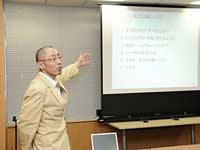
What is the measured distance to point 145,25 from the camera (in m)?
4.62

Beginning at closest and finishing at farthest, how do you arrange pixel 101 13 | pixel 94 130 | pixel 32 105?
pixel 32 105, pixel 101 13, pixel 94 130

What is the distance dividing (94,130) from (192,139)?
147 cm

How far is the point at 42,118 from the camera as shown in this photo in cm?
241

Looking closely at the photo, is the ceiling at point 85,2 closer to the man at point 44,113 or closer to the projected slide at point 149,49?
the projected slide at point 149,49

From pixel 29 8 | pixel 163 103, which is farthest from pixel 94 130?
pixel 29 8

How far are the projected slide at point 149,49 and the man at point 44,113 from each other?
6.36 ft

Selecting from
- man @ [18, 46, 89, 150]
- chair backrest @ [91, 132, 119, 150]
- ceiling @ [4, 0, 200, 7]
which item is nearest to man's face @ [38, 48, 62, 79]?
man @ [18, 46, 89, 150]

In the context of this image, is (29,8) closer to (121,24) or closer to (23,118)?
(121,24)

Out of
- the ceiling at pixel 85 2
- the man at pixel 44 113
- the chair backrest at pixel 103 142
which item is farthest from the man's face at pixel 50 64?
the ceiling at pixel 85 2

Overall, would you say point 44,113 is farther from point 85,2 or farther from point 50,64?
point 85,2

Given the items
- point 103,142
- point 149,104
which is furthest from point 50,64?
point 149,104

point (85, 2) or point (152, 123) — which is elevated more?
point (85, 2)

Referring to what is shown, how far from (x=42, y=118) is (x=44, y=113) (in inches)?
1.6

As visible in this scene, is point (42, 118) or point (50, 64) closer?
point (42, 118)
